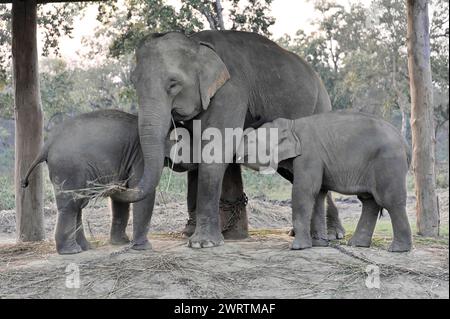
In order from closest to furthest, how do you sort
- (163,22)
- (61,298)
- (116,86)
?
(61,298) < (163,22) < (116,86)

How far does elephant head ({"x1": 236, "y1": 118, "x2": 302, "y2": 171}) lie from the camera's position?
269 inches

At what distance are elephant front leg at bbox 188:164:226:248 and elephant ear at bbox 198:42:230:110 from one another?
0.64 m

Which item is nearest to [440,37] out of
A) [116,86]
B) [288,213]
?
[288,213]

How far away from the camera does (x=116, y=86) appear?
33969 mm

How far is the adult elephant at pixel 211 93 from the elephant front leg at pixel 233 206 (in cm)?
1

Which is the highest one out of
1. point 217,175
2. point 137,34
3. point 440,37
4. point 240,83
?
point 440,37

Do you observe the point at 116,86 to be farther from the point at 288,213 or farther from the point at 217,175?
the point at 217,175

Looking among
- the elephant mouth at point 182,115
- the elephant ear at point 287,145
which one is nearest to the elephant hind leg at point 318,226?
the elephant ear at point 287,145

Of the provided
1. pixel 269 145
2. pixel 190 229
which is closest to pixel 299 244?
pixel 269 145

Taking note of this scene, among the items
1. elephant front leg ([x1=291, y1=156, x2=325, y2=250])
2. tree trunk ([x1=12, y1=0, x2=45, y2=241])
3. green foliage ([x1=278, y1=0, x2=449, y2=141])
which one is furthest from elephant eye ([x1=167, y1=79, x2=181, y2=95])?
green foliage ([x1=278, y1=0, x2=449, y2=141])

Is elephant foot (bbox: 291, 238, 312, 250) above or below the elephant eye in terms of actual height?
below

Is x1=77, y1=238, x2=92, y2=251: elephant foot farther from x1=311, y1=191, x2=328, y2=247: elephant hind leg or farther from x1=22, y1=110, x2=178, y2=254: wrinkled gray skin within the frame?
x1=311, y1=191, x2=328, y2=247: elephant hind leg

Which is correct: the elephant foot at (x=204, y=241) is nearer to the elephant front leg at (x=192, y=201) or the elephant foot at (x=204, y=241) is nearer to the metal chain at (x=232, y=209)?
the metal chain at (x=232, y=209)

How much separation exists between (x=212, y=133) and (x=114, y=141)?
0.99 meters
